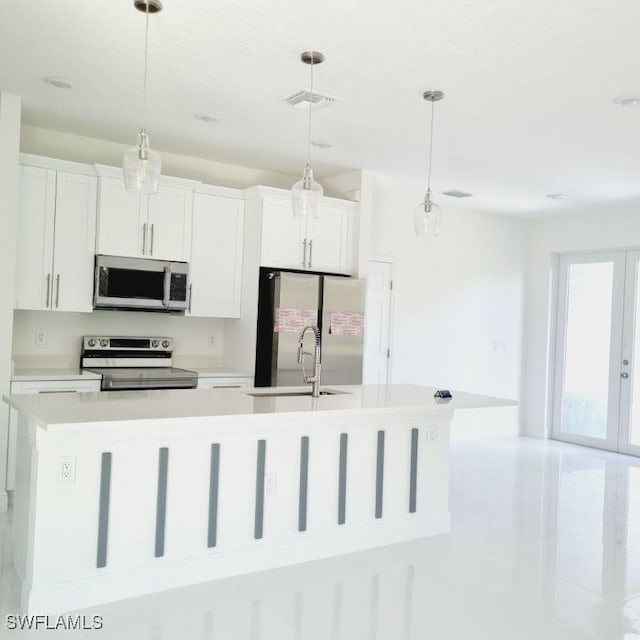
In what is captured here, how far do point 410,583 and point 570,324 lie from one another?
528 centimetres

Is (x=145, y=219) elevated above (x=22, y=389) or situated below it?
above

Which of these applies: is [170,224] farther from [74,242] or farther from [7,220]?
[7,220]

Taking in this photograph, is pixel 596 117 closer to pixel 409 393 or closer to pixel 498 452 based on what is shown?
pixel 409 393

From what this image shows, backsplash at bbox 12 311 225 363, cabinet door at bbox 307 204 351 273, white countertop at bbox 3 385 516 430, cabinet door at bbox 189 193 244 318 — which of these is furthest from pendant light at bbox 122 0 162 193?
cabinet door at bbox 307 204 351 273

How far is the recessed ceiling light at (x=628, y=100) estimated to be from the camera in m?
3.65

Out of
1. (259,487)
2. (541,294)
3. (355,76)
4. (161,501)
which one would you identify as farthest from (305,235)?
(541,294)

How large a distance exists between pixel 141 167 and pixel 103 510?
60.0 inches

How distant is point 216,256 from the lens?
531 centimetres

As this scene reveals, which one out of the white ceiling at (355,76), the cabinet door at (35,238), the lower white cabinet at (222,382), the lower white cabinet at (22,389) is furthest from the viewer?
the lower white cabinet at (222,382)

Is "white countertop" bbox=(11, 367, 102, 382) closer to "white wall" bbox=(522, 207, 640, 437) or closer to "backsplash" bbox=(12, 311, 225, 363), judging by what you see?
"backsplash" bbox=(12, 311, 225, 363)

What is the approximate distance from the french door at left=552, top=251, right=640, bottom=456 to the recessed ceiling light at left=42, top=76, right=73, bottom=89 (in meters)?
5.91

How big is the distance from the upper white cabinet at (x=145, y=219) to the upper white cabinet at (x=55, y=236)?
0.10m

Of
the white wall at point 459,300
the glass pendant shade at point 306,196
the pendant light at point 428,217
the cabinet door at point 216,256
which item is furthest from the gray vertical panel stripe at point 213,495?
the white wall at point 459,300

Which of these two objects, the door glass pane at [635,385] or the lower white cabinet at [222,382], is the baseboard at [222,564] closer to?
the lower white cabinet at [222,382]
